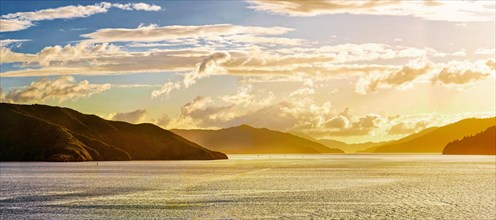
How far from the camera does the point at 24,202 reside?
97.2m

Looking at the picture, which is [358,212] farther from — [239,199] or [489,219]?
[239,199]

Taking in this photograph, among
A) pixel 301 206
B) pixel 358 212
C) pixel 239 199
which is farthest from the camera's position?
pixel 239 199

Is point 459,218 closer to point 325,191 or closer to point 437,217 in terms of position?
point 437,217

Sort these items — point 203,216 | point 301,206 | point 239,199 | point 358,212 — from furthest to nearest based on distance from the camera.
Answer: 1. point 239,199
2. point 301,206
3. point 358,212
4. point 203,216

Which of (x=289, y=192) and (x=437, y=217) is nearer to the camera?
(x=437, y=217)

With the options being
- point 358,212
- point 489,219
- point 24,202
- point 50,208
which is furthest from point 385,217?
point 24,202

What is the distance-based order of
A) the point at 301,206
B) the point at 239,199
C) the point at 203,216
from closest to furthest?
1. the point at 203,216
2. the point at 301,206
3. the point at 239,199

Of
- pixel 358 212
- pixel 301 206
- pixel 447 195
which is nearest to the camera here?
pixel 358 212

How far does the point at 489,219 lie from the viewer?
79438 millimetres

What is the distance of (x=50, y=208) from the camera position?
3497 inches

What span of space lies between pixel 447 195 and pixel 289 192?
29.1 metres

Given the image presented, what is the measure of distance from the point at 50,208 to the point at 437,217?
5162 centimetres

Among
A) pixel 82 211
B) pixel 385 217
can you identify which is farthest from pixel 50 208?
pixel 385 217

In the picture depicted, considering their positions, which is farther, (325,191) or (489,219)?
(325,191)
